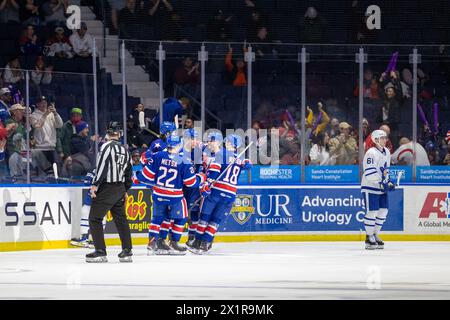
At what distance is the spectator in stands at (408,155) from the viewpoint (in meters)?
17.3

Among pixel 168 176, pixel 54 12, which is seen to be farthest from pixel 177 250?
pixel 54 12

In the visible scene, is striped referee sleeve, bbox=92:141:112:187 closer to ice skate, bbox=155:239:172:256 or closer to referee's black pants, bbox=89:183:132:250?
referee's black pants, bbox=89:183:132:250

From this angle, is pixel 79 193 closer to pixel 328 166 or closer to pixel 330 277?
pixel 328 166

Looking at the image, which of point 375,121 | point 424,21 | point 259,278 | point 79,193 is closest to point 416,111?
point 375,121

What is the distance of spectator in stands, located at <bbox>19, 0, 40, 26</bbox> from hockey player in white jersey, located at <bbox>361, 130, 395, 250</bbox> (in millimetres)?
6400

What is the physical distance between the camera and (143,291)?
1062 centimetres

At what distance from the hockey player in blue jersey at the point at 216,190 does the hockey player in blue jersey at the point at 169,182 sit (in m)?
0.30

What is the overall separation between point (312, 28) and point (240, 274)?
8.02 meters

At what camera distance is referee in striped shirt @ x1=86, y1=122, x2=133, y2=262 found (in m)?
13.1

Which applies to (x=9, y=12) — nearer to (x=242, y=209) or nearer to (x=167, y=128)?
(x=242, y=209)

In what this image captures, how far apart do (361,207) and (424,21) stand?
3.74 meters

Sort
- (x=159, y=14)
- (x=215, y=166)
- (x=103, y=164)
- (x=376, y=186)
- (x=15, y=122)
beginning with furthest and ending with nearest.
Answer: (x=159, y=14) → (x=376, y=186) → (x=15, y=122) → (x=215, y=166) → (x=103, y=164)

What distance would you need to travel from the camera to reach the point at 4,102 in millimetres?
15141

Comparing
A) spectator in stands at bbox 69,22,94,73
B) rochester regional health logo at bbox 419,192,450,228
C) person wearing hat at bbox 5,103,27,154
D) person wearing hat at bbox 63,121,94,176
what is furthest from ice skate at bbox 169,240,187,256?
spectator in stands at bbox 69,22,94,73
